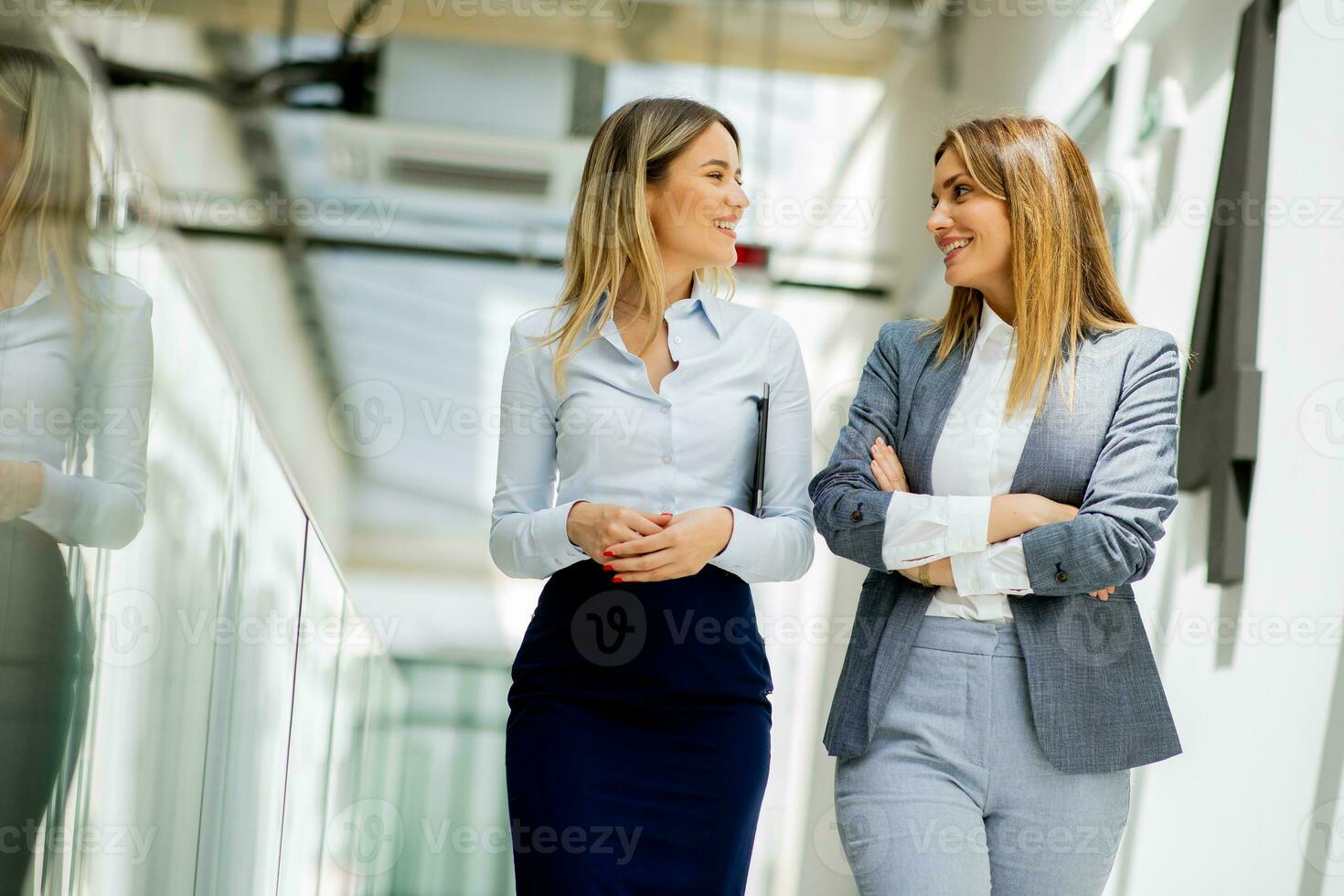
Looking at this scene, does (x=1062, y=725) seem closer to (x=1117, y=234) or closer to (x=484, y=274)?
(x=1117, y=234)

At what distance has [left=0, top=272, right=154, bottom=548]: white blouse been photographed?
6.56ft

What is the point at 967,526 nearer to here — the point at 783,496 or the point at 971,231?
the point at 783,496

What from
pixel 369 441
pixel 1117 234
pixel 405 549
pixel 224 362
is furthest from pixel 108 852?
pixel 405 549

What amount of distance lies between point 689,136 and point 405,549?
1284cm

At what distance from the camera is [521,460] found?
2145 millimetres

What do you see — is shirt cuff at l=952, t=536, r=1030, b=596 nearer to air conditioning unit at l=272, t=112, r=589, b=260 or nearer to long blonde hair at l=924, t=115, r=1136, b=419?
long blonde hair at l=924, t=115, r=1136, b=419

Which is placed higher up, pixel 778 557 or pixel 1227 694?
pixel 778 557

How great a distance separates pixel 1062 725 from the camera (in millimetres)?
1811

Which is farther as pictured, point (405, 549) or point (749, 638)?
point (405, 549)

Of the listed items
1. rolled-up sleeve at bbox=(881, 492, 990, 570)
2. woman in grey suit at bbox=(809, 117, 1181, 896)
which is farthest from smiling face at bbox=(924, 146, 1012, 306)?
rolled-up sleeve at bbox=(881, 492, 990, 570)

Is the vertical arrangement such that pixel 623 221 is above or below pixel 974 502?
above

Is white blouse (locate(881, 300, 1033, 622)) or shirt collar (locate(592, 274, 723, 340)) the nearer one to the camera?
white blouse (locate(881, 300, 1033, 622))

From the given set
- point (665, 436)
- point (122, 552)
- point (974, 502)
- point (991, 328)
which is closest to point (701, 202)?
point (665, 436)

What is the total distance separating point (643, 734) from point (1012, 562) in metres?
0.59
